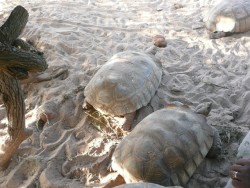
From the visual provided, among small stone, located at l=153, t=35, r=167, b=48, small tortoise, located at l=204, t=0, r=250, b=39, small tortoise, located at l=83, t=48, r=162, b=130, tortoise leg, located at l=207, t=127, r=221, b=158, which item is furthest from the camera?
small tortoise, located at l=204, t=0, r=250, b=39

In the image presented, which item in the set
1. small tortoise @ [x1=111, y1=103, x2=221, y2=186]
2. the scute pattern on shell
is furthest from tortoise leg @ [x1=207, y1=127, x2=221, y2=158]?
the scute pattern on shell

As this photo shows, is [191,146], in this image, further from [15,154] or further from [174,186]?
[15,154]

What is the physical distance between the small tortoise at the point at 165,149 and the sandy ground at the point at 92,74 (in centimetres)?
21

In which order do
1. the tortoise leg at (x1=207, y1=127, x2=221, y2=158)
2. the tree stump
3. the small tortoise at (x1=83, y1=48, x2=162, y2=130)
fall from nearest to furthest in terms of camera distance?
1. the tree stump
2. the tortoise leg at (x1=207, y1=127, x2=221, y2=158)
3. the small tortoise at (x1=83, y1=48, x2=162, y2=130)

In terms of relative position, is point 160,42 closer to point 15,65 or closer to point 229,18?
point 229,18

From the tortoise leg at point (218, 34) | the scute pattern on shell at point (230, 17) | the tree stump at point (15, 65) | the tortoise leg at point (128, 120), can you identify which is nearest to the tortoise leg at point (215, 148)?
the tortoise leg at point (128, 120)

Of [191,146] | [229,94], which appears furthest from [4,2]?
[191,146]

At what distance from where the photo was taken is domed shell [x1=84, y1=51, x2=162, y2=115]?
3.39 m

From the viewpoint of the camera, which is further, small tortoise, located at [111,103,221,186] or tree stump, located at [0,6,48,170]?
small tortoise, located at [111,103,221,186]

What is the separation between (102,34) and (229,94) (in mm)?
2394

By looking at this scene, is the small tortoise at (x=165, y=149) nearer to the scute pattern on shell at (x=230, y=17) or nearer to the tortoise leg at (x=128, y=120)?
the tortoise leg at (x=128, y=120)

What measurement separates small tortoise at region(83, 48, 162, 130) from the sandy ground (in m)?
0.18

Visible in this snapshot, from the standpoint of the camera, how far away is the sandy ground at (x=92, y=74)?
3.06 metres

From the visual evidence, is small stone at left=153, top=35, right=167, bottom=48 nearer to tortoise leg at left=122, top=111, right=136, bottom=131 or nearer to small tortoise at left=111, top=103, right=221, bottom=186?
tortoise leg at left=122, top=111, right=136, bottom=131
